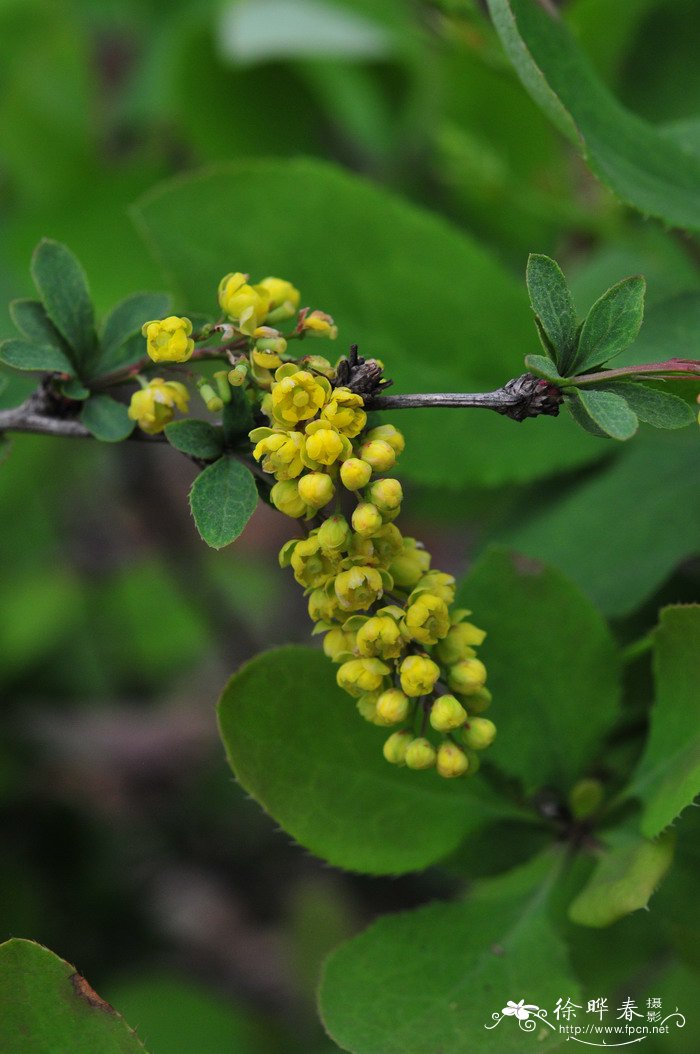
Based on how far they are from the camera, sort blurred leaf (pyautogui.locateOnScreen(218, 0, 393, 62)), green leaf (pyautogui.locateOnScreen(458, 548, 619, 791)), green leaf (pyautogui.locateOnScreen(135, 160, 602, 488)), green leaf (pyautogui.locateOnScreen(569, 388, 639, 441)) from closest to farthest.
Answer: green leaf (pyautogui.locateOnScreen(569, 388, 639, 441)), green leaf (pyautogui.locateOnScreen(458, 548, 619, 791)), green leaf (pyautogui.locateOnScreen(135, 160, 602, 488)), blurred leaf (pyautogui.locateOnScreen(218, 0, 393, 62))

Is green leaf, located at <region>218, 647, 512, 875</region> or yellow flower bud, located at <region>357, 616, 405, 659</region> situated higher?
yellow flower bud, located at <region>357, 616, 405, 659</region>

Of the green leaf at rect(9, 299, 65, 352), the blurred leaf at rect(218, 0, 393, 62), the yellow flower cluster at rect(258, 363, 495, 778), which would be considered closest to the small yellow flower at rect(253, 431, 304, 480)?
the yellow flower cluster at rect(258, 363, 495, 778)

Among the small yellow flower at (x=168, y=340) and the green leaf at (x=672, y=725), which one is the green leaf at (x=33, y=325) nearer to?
the small yellow flower at (x=168, y=340)

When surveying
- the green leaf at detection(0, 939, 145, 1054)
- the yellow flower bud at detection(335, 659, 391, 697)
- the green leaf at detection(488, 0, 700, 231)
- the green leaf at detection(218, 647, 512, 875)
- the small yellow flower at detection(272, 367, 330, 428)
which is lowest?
the green leaf at detection(0, 939, 145, 1054)

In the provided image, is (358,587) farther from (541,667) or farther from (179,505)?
(179,505)

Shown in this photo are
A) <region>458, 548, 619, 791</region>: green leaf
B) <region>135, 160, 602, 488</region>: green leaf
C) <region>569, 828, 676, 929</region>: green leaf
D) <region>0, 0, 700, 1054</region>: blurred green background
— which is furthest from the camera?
<region>0, 0, 700, 1054</region>: blurred green background

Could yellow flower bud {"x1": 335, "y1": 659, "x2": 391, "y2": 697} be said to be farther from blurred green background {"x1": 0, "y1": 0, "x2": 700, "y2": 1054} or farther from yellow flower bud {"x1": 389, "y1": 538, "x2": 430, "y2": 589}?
blurred green background {"x1": 0, "y1": 0, "x2": 700, "y2": 1054}

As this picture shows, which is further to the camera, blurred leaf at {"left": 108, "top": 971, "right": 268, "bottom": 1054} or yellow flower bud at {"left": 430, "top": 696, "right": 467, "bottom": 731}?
blurred leaf at {"left": 108, "top": 971, "right": 268, "bottom": 1054}

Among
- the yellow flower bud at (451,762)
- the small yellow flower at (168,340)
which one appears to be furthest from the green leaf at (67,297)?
the yellow flower bud at (451,762)
